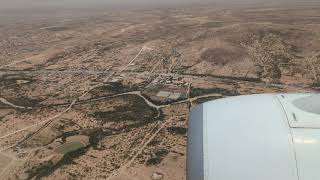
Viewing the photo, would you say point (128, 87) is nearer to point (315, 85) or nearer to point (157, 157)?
point (157, 157)

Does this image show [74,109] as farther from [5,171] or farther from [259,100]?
[259,100]

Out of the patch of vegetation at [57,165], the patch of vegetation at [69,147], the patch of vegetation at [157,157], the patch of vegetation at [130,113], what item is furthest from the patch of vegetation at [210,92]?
the patch of vegetation at [57,165]

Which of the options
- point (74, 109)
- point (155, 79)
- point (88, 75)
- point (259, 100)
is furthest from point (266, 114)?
point (88, 75)

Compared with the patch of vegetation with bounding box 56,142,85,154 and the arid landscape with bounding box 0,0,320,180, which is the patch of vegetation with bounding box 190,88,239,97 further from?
the patch of vegetation with bounding box 56,142,85,154

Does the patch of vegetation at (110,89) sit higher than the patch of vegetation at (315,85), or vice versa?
the patch of vegetation at (315,85)

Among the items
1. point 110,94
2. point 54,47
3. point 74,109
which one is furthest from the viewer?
point 54,47

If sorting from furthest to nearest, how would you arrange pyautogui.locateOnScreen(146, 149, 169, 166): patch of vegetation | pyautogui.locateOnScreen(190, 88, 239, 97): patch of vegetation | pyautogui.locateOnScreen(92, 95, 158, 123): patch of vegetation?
pyautogui.locateOnScreen(190, 88, 239, 97): patch of vegetation, pyautogui.locateOnScreen(92, 95, 158, 123): patch of vegetation, pyautogui.locateOnScreen(146, 149, 169, 166): patch of vegetation

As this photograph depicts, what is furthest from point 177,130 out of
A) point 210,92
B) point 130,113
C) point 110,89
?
point 110,89

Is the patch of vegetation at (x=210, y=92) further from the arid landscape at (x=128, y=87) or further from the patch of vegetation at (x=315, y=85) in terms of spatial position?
the patch of vegetation at (x=315, y=85)

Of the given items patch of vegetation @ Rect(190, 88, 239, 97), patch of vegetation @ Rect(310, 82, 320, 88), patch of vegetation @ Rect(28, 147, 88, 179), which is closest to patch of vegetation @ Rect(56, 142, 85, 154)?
patch of vegetation @ Rect(28, 147, 88, 179)
